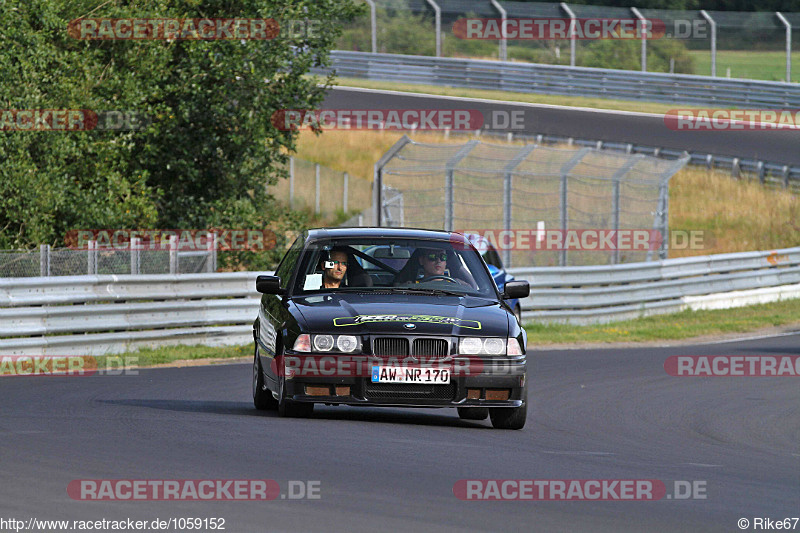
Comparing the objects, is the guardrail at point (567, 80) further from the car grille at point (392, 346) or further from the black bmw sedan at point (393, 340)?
the car grille at point (392, 346)

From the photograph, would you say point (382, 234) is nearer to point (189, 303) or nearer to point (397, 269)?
point (397, 269)

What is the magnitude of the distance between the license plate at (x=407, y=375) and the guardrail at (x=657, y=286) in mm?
11746

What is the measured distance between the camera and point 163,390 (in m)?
12.6

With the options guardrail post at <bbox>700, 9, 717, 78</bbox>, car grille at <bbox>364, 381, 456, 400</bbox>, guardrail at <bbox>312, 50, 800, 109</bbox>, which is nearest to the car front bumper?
car grille at <bbox>364, 381, 456, 400</bbox>

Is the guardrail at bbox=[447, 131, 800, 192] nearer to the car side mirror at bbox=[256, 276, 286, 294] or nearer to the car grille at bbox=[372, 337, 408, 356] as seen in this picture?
the car side mirror at bbox=[256, 276, 286, 294]

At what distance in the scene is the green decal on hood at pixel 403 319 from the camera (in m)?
9.33

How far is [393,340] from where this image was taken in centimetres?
924

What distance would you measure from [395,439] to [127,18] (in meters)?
14.5

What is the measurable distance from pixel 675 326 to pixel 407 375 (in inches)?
560

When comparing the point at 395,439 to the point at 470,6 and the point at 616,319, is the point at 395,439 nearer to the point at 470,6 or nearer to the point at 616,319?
the point at 616,319

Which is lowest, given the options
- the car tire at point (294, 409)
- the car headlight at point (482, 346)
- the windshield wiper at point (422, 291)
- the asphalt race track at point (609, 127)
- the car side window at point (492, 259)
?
the asphalt race track at point (609, 127)

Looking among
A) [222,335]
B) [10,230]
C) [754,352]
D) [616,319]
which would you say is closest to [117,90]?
[10,230]

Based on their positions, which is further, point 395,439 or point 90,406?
point 90,406

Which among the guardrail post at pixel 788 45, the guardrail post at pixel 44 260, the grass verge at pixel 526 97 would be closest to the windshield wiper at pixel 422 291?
the guardrail post at pixel 44 260
